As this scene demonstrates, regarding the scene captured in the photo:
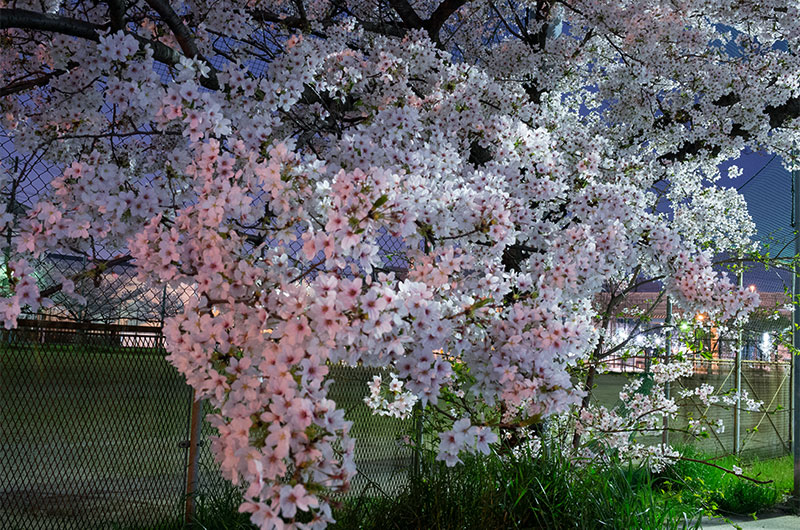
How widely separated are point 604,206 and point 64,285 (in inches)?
109

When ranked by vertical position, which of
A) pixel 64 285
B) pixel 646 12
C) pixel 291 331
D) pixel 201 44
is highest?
pixel 646 12

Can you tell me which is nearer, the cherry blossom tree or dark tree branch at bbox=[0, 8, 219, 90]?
the cherry blossom tree

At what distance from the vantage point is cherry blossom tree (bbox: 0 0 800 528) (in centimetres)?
198

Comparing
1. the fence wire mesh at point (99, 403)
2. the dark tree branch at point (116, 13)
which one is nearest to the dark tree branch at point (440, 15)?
the fence wire mesh at point (99, 403)

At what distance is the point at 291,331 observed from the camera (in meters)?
1.94

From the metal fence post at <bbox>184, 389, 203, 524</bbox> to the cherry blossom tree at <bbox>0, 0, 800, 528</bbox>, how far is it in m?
0.77

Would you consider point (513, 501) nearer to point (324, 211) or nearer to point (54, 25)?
point (324, 211)

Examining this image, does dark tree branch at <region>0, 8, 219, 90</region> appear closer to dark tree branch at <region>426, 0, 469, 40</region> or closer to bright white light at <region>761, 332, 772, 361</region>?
dark tree branch at <region>426, 0, 469, 40</region>

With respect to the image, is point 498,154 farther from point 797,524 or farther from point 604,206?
point 797,524

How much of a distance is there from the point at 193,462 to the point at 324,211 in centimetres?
228

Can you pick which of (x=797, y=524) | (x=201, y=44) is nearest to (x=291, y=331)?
(x=201, y=44)

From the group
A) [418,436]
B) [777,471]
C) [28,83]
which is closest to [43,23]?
[28,83]

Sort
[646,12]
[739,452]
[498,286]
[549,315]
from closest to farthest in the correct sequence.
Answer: [549,315], [498,286], [646,12], [739,452]

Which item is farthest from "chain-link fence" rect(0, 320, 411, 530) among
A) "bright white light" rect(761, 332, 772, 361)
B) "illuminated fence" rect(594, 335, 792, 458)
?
"bright white light" rect(761, 332, 772, 361)
